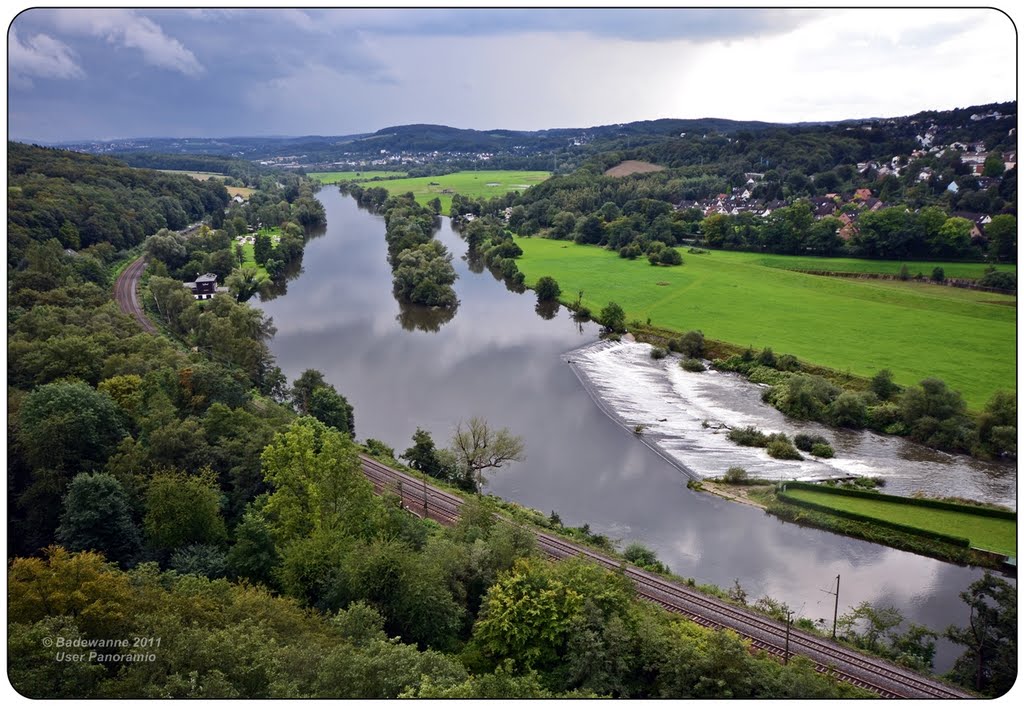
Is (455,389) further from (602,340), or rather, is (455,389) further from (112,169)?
(112,169)

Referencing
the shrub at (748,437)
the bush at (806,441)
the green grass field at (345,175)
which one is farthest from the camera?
the green grass field at (345,175)

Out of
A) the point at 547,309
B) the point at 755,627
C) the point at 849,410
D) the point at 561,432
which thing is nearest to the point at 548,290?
the point at 547,309

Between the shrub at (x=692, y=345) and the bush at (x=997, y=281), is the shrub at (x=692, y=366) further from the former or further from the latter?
the bush at (x=997, y=281)

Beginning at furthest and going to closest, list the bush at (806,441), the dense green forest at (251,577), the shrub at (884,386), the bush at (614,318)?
the bush at (614,318) → the shrub at (884,386) → the bush at (806,441) → the dense green forest at (251,577)

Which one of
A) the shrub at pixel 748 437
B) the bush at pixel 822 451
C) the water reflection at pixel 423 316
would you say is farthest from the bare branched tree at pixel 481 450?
the water reflection at pixel 423 316

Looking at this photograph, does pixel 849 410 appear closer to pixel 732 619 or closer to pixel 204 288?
pixel 732 619

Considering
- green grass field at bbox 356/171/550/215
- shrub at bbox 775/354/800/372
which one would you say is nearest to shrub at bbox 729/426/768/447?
shrub at bbox 775/354/800/372
